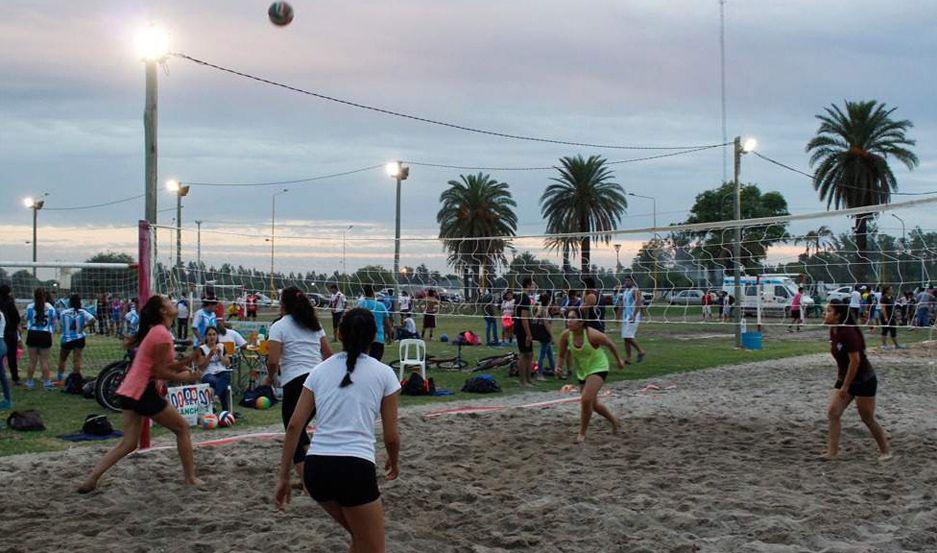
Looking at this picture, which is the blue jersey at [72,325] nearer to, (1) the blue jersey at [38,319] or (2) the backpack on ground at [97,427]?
(1) the blue jersey at [38,319]

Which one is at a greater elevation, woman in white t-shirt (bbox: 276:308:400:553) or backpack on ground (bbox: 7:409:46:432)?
woman in white t-shirt (bbox: 276:308:400:553)

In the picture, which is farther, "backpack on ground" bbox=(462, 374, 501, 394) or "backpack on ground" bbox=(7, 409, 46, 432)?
"backpack on ground" bbox=(462, 374, 501, 394)

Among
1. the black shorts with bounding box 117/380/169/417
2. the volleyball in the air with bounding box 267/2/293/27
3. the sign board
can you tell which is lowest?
the sign board

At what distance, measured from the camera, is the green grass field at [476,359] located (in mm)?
9453

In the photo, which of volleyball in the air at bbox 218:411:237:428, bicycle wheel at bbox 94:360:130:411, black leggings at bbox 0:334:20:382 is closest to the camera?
→ volleyball in the air at bbox 218:411:237:428

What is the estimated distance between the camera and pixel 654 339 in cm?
2547

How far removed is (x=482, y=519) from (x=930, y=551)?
2.79m

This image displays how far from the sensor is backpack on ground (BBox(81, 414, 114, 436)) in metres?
9.15

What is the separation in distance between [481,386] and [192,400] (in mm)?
4582

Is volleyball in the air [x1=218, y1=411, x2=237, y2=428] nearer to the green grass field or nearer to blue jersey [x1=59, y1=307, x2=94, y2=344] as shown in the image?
the green grass field

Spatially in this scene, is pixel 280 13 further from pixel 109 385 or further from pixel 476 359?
pixel 476 359

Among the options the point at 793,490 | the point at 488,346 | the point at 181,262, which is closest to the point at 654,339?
the point at 488,346

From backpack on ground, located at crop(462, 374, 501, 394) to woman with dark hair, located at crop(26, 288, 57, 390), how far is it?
6.43m

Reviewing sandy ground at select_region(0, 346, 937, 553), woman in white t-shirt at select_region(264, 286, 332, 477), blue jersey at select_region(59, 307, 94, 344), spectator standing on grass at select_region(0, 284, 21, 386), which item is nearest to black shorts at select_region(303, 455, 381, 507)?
sandy ground at select_region(0, 346, 937, 553)
